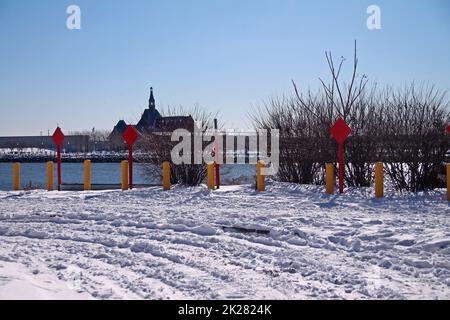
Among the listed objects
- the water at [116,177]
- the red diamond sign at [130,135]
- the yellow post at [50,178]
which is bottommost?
the water at [116,177]

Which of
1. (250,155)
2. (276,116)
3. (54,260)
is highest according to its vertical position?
(276,116)

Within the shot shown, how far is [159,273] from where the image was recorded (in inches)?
233

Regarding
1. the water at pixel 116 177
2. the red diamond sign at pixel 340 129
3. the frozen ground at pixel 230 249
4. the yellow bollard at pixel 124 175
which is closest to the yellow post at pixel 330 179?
the red diamond sign at pixel 340 129

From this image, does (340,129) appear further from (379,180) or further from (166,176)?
(166,176)

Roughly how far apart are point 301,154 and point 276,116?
1598 mm

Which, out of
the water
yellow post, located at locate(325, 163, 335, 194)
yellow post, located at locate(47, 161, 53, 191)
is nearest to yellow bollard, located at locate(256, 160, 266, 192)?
yellow post, located at locate(325, 163, 335, 194)

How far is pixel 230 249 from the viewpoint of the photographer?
729 centimetres

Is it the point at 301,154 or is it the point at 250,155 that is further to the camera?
the point at 250,155

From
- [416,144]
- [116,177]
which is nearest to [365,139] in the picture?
[416,144]

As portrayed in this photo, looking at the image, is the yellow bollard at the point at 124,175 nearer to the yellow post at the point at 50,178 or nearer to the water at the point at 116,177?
the yellow post at the point at 50,178

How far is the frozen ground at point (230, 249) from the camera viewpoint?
17.3ft

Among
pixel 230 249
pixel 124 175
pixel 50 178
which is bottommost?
pixel 230 249
